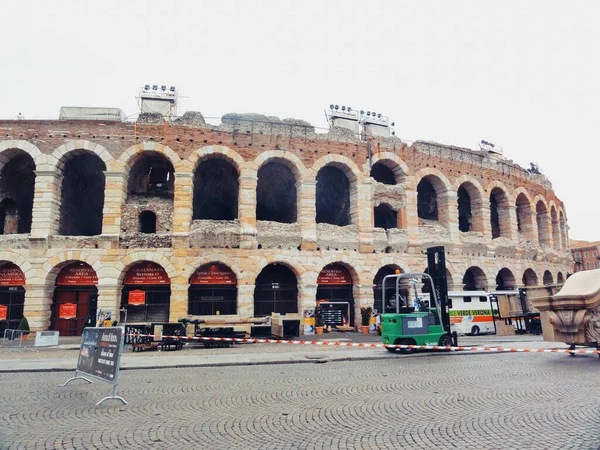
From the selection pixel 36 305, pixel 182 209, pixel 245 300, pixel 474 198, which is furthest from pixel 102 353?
pixel 474 198

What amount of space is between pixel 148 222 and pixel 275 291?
8511 mm

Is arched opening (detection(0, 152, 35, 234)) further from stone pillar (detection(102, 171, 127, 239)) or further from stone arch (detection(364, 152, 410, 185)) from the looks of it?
stone arch (detection(364, 152, 410, 185))

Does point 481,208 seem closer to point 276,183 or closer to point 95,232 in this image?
point 276,183

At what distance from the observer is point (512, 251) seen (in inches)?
1163

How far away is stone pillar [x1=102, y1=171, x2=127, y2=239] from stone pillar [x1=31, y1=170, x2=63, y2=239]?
8.68 feet

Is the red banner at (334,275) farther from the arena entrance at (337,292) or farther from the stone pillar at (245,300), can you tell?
the stone pillar at (245,300)

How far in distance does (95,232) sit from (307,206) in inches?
566

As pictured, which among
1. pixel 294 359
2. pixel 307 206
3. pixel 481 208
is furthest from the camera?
→ pixel 481 208

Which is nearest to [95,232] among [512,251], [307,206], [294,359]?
[307,206]

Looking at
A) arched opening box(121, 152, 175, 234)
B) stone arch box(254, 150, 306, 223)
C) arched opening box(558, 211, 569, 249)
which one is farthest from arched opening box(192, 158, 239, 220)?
arched opening box(558, 211, 569, 249)

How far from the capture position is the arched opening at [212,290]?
22.3 m

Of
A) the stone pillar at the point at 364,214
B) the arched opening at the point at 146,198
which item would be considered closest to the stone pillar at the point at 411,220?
the stone pillar at the point at 364,214

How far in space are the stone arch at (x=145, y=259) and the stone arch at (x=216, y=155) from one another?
5.18 m

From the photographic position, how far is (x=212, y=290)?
2275 cm
